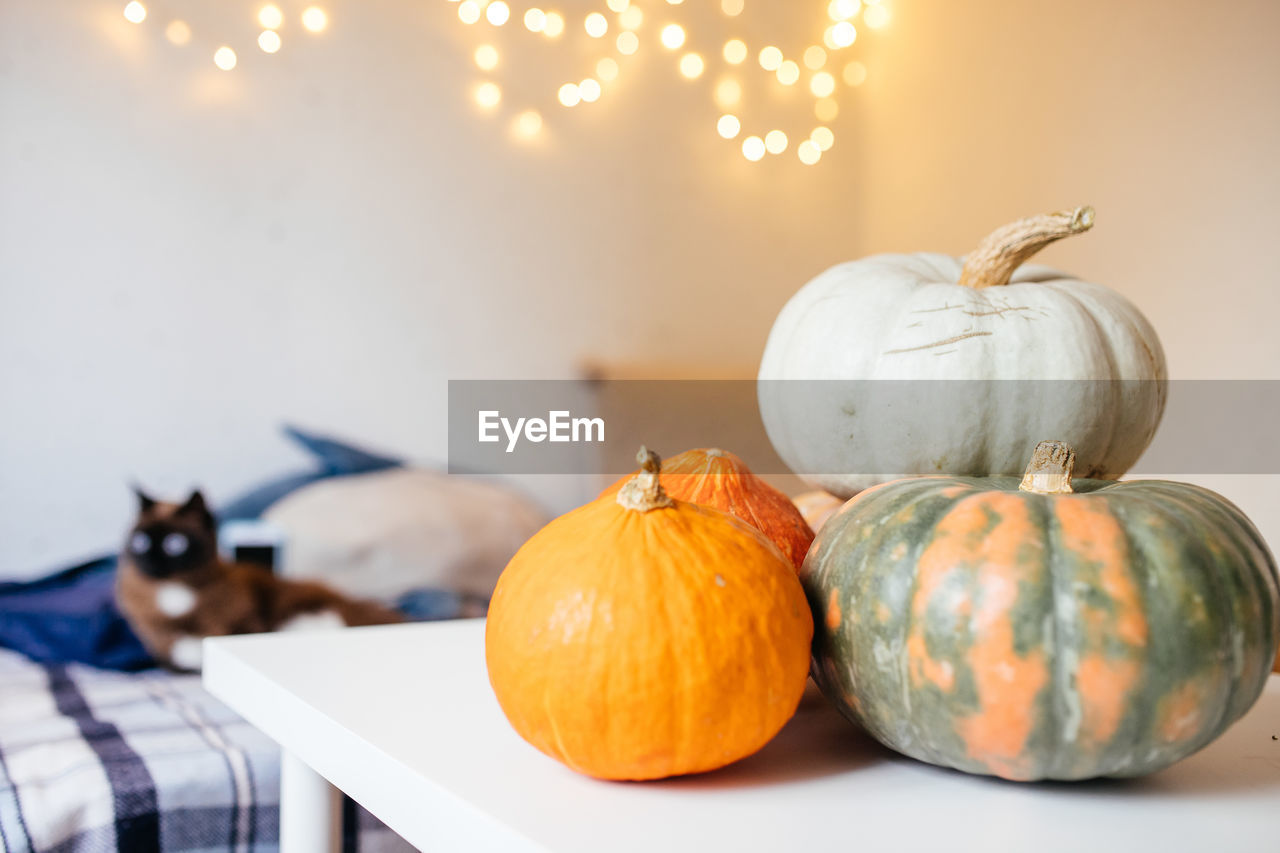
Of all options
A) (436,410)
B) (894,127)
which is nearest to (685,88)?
(894,127)

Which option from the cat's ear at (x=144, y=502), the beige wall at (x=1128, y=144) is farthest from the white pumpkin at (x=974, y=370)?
the cat's ear at (x=144, y=502)

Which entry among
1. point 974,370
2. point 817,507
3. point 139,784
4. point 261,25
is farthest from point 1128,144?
point 139,784

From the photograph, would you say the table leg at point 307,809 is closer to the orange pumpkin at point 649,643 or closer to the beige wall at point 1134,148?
the orange pumpkin at point 649,643

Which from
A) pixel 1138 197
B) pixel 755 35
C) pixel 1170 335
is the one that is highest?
pixel 755 35

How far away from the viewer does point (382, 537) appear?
1850mm

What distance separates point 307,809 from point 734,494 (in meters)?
0.38

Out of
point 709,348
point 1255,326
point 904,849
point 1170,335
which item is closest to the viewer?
point 904,849

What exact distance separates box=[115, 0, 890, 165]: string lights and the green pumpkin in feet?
6.20

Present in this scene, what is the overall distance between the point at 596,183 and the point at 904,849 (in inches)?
84.7

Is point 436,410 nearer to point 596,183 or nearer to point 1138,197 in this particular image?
point 596,183

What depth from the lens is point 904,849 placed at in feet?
1.08

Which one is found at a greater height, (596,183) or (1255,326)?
(596,183)

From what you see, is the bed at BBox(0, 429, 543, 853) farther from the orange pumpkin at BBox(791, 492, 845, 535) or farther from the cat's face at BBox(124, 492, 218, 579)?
the orange pumpkin at BBox(791, 492, 845, 535)

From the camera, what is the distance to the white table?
34 centimetres
